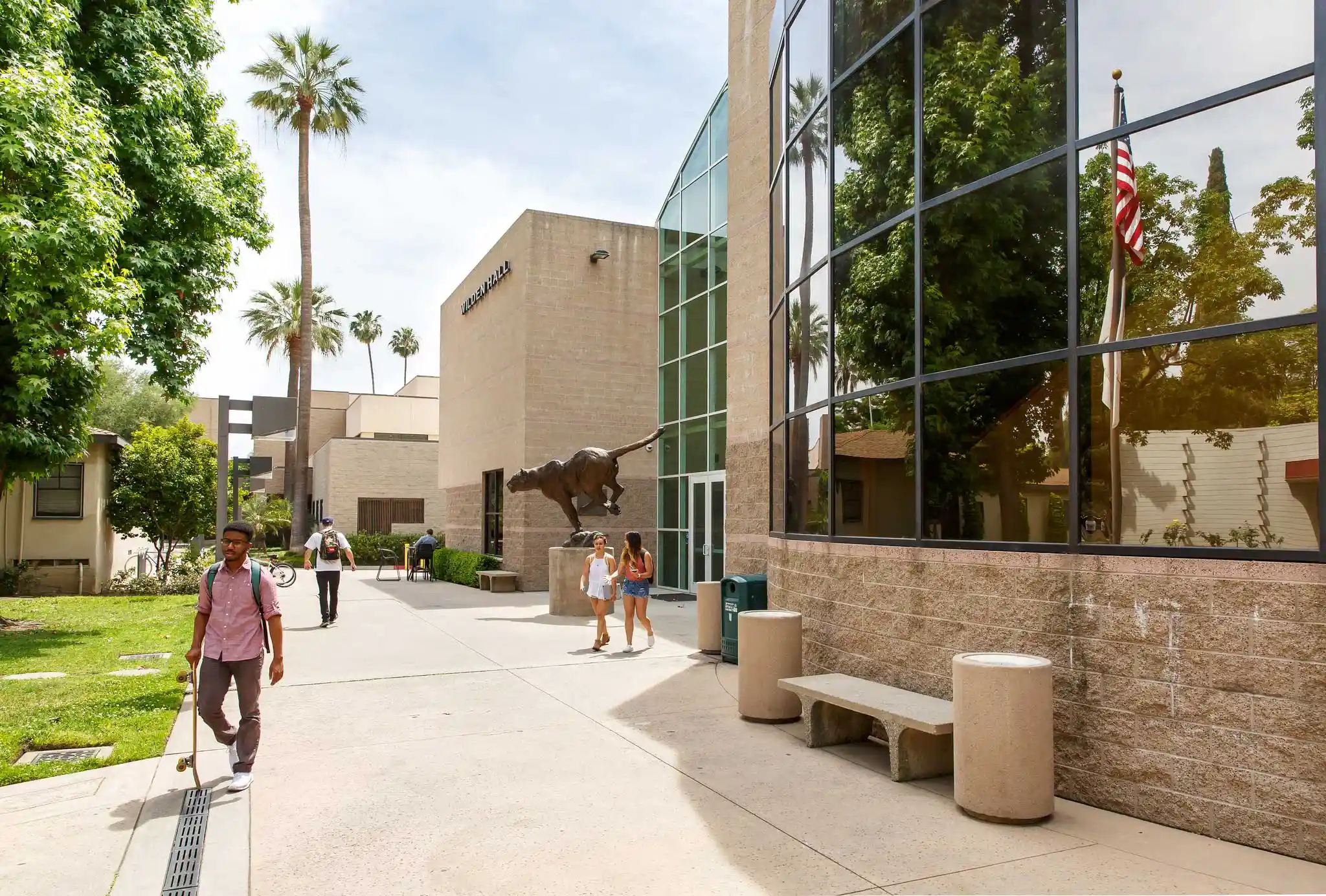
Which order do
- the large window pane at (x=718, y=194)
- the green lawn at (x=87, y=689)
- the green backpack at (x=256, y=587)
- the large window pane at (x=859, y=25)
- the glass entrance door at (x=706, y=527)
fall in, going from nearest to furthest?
1. the green backpack at (x=256, y=587)
2. the green lawn at (x=87, y=689)
3. the large window pane at (x=859, y=25)
4. the glass entrance door at (x=706, y=527)
5. the large window pane at (x=718, y=194)

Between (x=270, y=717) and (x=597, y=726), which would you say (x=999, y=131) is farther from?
(x=270, y=717)

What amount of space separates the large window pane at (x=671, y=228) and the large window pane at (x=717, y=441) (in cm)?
514

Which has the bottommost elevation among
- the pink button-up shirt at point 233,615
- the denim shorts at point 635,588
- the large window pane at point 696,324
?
the denim shorts at point 635,588

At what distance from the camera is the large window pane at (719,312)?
21234 mm

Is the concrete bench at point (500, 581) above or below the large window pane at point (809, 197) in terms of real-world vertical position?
below

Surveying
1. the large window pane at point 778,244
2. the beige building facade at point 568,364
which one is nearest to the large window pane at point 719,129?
the beige building facade at point 568,364

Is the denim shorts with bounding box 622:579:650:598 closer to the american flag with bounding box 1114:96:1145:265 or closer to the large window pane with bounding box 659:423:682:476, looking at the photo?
the american flag with bounding box 1114:96:1145:265

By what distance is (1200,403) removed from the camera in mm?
5859

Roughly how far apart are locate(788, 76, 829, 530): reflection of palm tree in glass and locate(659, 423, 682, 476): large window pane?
1245 centimetres

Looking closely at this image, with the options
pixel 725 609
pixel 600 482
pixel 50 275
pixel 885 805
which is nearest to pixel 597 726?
pixel 885 805

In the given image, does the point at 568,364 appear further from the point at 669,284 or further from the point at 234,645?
the point at 234,645

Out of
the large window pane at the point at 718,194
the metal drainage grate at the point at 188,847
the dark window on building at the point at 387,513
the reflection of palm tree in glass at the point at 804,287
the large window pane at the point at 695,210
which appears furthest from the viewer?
the dark window on building at the point at 387,513

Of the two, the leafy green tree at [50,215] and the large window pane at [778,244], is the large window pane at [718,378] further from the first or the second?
the leafy green tree at [50,215]

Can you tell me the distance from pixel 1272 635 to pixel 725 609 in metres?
7.27
